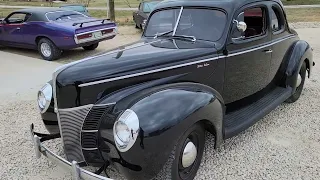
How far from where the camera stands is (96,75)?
9.66ft

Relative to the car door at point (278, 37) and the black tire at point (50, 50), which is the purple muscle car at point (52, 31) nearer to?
the black tire at point (50, 50)

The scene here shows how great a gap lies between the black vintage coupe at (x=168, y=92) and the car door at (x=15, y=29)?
22.4ft

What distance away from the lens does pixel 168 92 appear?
2918 mm

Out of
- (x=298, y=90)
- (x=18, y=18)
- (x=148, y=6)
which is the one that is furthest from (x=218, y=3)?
(x=148, y=6)

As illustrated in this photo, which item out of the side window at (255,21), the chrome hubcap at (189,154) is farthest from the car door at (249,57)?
the chrome hubcap at (189,154)

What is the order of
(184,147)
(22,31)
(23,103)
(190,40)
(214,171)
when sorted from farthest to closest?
(22,31) < (23,103) < (190,40) < (214,171) < (184,147)

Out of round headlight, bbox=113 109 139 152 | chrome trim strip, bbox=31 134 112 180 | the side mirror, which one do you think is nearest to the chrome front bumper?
chrome trim strip, bbox=31 134 112 180

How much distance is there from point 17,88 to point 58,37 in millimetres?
2825

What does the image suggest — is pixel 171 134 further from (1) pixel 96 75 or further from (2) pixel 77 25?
(2) pixel 77 25

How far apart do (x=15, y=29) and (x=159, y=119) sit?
353 inches

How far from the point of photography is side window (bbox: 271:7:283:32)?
184 inches

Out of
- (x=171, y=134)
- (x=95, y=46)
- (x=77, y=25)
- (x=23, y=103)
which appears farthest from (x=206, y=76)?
(x=95, y=46)

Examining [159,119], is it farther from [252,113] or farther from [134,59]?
[252,113]

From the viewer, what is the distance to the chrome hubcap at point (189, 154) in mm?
2917
